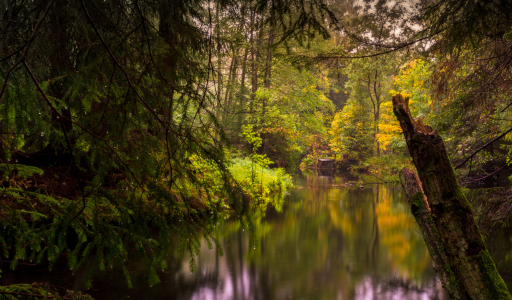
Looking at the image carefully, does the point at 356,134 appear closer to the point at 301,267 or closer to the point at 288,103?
the point at 288,103

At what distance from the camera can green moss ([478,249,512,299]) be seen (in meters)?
3.19

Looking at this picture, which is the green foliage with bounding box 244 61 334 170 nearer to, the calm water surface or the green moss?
the calm water surface

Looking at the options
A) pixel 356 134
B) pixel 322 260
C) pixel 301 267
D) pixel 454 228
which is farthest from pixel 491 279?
pixel 356 134

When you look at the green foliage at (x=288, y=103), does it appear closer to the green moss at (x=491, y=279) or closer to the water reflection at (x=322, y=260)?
the water reflection at (x=322, y=260)

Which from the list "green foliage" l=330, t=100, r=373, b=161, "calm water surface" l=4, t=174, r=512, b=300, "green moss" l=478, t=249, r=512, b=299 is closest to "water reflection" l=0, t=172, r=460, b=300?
"calm water surface" l=4, t=174, r=512, b=300

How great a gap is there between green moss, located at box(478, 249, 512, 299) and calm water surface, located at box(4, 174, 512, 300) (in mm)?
2241

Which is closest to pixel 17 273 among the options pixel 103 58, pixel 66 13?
pixel 66 13

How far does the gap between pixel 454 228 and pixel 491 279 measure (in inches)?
21.3

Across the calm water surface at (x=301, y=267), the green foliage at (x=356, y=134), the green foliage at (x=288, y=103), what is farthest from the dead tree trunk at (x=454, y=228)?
the green foliage at (x=356, y=134)

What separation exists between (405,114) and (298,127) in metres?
15.4

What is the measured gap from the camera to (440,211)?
139 inches

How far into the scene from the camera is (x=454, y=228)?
3432mm

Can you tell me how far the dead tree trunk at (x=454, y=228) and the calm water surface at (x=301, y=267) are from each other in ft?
6.52

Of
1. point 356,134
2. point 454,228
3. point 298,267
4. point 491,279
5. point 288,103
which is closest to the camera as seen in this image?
point 491,279
